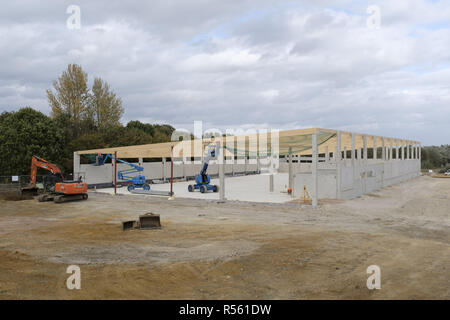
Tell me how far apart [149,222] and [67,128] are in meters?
33.3

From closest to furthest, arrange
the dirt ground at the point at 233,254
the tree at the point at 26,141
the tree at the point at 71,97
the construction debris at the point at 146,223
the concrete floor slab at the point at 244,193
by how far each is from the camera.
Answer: the dirt ground at the point at 233,254, the construction debris at the point at 146,223, the concrete floor slab at the point at 244,193, the tree at the point at 26,141, the tree at the point at 71,97

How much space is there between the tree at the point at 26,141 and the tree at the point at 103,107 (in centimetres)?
1607

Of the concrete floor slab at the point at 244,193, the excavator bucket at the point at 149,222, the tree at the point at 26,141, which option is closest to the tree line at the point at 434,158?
the concrete floor slab at the point at 244,193

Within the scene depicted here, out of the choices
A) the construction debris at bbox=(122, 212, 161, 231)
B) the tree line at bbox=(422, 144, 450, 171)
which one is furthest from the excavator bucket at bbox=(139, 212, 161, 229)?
the tree line at bbox=(422, 144, 450, 171)

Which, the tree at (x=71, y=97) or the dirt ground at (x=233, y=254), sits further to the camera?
the tree at (x=71, y=97)

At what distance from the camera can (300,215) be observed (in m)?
14.7

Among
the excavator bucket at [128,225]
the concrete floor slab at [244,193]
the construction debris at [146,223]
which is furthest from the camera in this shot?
the concrete floor slab at [244,193]

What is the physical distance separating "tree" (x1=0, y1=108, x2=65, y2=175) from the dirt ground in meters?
14.8

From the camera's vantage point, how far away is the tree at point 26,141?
28.0 metres

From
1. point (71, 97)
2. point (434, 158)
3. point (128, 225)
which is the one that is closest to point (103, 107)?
point (71, 97)

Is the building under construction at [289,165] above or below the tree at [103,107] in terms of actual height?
below

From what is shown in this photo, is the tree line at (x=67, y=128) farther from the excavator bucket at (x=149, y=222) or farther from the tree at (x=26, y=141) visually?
the excavator bucket at (x=149, y=222)
